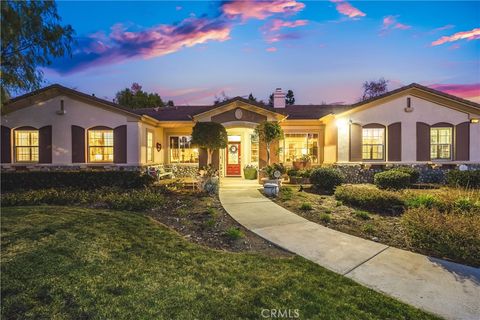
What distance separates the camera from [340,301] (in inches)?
133

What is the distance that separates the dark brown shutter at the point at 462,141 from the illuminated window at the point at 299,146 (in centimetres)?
794

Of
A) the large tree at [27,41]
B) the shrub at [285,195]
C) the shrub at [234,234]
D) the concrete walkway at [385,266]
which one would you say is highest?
the large tree at [27,41]

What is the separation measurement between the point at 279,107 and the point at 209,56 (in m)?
8.40

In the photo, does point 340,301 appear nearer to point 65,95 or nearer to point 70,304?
point 70,304

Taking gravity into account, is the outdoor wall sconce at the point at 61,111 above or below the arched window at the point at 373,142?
above

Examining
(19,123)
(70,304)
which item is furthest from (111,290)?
(19,123)

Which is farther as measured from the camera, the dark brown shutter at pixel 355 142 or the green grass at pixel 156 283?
the dark brown shutter at pixel 355 142

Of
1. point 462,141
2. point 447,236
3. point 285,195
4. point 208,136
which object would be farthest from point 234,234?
point 462,141

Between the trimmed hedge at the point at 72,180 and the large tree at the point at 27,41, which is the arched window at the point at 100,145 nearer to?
the trimmed hedge at the point at 72,180

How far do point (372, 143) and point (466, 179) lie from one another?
4668 mm

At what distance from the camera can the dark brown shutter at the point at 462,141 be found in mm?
14992

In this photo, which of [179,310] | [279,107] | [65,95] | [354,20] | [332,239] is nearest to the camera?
[179,310]

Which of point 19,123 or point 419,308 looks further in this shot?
point 19,123

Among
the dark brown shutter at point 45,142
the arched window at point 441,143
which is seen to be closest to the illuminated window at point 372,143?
the arched window at point 441,143
